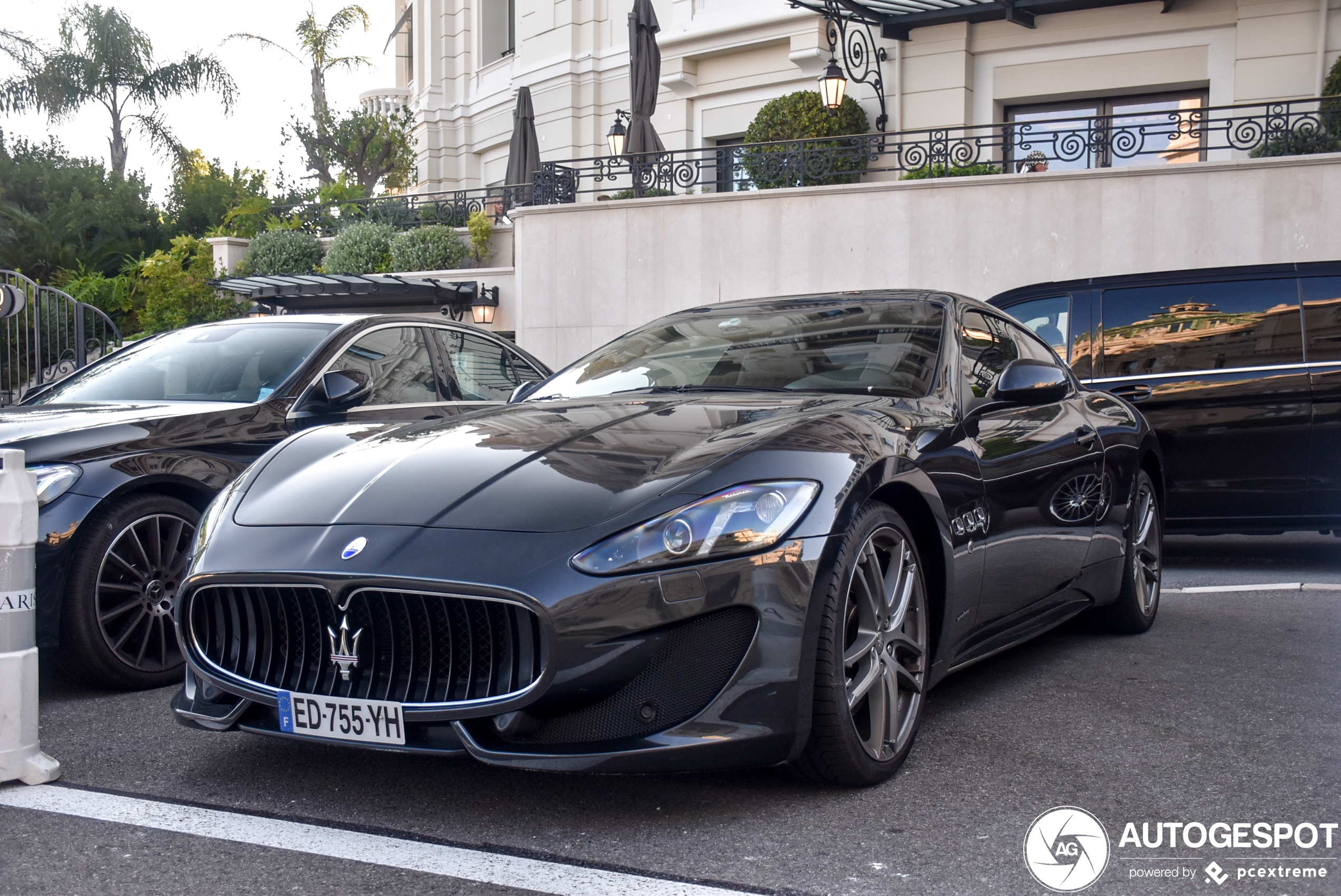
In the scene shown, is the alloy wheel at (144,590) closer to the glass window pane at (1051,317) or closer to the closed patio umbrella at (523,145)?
the glass window pane at (1051,317)

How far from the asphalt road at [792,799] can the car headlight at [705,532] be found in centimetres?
66

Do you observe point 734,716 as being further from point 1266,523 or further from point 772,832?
point 1266,523

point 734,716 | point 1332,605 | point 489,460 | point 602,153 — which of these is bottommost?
point 1332,605

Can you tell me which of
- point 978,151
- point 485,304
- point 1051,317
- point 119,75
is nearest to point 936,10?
point 978,151

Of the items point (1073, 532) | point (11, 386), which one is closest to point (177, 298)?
point (11, 386)

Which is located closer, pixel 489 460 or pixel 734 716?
pixel 734 716

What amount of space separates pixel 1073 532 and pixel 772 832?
7.27 ft

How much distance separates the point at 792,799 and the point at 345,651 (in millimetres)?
1185

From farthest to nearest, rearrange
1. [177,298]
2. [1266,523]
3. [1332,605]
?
[177,298], [1266,523], [1332,605]

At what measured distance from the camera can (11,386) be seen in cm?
1197

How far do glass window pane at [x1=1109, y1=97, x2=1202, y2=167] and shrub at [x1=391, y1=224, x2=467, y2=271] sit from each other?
937 centimetres

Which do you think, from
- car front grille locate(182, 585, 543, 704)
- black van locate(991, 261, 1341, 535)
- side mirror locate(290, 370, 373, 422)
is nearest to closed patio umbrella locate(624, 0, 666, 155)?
black van locate(991, 261, 1341, 535)

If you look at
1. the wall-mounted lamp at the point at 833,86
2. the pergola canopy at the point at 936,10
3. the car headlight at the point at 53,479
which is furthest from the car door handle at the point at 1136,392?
the pergola canopy at the point at 936,10

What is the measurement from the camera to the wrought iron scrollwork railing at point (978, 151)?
1372cm
